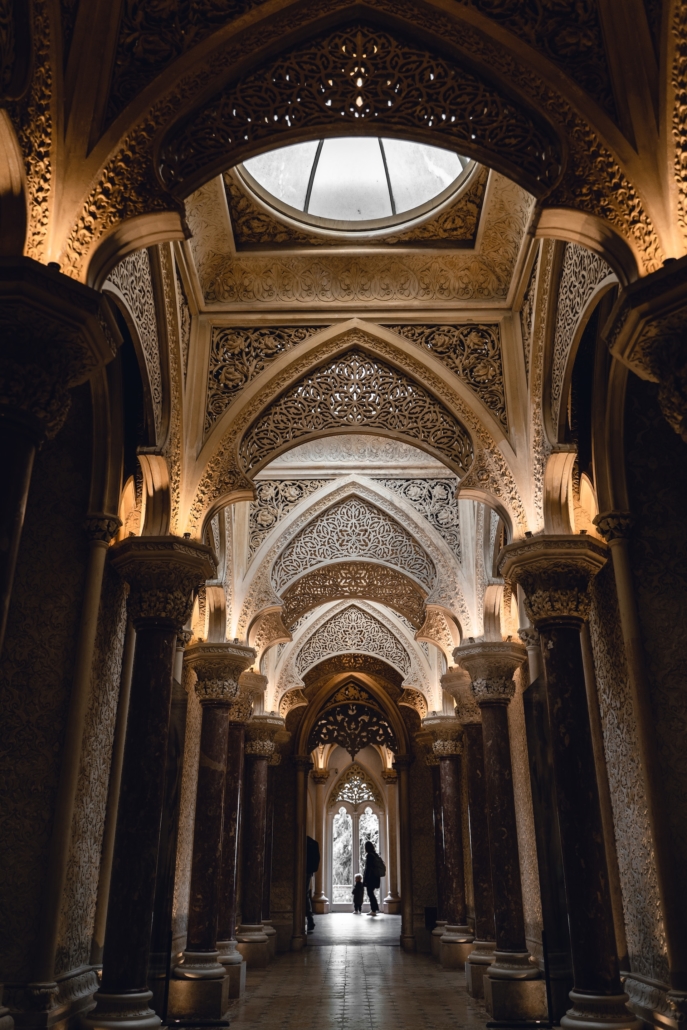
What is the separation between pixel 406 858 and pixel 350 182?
1319 cm

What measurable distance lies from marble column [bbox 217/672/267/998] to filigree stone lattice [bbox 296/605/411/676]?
133 inches

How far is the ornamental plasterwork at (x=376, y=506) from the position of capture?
32.3ft

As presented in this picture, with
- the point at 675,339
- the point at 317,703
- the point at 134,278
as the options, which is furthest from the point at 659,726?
the point at 317,703

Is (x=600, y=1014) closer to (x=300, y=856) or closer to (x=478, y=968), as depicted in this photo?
(x=478, y=968)

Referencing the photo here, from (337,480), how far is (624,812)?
536 cm

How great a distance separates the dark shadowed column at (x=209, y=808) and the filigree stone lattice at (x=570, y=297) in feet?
15.6

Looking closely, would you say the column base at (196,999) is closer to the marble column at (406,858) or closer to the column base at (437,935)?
the column base at (437,935)

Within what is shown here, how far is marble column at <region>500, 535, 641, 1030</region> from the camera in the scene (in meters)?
5.14

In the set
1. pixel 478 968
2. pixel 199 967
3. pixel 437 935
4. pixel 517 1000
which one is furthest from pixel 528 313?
pixel 437 935

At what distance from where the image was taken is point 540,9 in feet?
13.8

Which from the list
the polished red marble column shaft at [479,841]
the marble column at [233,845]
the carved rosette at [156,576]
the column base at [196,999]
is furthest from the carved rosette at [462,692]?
the carved rosette at [156,576]

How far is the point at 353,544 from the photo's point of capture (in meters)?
10.8

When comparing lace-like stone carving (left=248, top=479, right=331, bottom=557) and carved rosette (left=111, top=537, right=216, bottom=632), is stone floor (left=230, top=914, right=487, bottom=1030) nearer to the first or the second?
carved rosette (left=111, top=537, right=216, bottom=632)

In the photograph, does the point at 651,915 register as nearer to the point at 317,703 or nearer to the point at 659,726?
the point at 659,726
